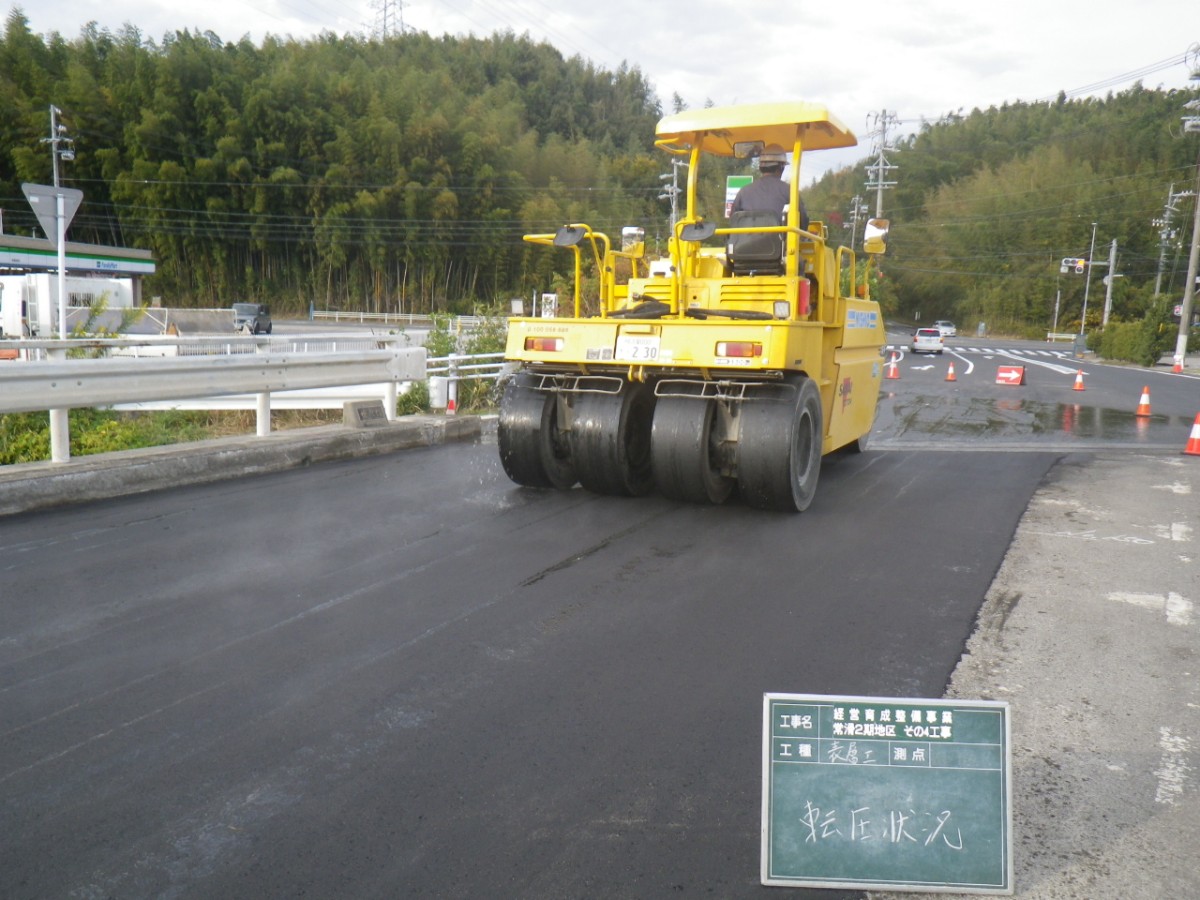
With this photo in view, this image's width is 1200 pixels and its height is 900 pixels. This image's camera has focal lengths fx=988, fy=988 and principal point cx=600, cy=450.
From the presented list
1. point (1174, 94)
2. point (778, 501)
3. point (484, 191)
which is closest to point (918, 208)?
point (1174, 94)

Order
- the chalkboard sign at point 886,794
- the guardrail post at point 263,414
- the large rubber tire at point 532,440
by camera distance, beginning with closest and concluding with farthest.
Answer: the chalkboard sign at point 886,794 → the large rubber tire at point 532,440 → the guardrail post at point 263,414

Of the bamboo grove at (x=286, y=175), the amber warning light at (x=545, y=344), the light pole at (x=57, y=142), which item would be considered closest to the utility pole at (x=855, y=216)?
the amber warning light at (x=545, y=344)

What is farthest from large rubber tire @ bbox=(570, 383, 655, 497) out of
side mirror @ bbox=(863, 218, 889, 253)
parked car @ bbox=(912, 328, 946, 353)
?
parked car @ bbox=(912, 328, 946, 353)

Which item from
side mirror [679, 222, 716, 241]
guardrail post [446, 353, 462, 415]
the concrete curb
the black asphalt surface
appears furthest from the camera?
guardrail post [446, 353, 462, 415]

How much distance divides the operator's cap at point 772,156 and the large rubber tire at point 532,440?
2597mm

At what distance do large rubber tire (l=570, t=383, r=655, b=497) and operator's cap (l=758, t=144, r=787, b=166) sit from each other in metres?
2.11

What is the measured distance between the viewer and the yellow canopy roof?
767cm

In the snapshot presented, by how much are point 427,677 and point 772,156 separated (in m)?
5.66

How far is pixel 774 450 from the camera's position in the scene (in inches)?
273

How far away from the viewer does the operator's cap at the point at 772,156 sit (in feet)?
26.3

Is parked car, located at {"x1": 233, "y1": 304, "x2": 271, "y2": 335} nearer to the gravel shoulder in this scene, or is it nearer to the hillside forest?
the hillside forest

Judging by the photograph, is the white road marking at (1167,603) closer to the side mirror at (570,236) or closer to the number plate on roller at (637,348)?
the number plate on roller at (637,348)

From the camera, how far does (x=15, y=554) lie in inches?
218

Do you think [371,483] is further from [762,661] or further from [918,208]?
[918,208]
